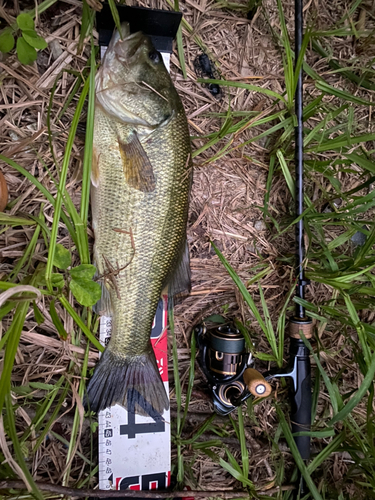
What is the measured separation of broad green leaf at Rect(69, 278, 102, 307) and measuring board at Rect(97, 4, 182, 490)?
382 millimetres

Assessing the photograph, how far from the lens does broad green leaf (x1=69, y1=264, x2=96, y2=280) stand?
167 cm

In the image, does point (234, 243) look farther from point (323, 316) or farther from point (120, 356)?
point (120, 356)

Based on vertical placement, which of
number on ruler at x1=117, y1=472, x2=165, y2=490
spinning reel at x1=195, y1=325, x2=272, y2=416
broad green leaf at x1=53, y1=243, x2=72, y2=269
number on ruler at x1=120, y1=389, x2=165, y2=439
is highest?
broad green leaf at x1=53, y1=243, x2=72, y2=269

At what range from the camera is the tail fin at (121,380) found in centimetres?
186

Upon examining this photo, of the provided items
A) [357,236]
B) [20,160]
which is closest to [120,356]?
[20,160]

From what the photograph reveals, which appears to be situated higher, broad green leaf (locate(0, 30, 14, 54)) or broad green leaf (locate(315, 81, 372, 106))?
broad green leaf (locate(0, 30, 14, 54))

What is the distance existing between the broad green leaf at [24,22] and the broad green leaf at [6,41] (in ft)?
0.31

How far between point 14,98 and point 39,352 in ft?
4.62

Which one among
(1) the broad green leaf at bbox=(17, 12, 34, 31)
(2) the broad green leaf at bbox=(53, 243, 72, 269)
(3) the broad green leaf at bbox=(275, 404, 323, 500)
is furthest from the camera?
(3) the broad green leaf at bbox=(275, 404, 323, 500)

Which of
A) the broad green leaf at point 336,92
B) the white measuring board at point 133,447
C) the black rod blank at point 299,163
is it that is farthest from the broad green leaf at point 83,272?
the broad green leaf at point 336,92

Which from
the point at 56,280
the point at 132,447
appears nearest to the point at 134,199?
the point at 56,280

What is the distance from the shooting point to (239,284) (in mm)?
2059

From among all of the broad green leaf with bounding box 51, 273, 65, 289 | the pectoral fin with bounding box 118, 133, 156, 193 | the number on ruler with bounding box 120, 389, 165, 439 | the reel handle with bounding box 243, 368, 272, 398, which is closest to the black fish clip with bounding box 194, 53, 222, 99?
the pectoral fin with bounding box 118, 133, 156, 193

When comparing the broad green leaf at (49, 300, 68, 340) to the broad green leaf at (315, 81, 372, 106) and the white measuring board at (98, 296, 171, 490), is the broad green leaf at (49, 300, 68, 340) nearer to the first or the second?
the white measuring board at (98, 296, 171, 490)
